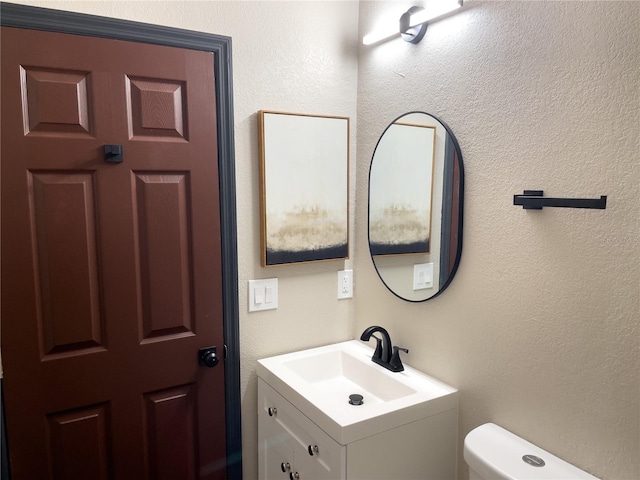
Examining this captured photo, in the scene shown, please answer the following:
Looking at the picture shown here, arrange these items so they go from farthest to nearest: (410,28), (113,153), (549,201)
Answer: (410,28), (113,153), (549,201)

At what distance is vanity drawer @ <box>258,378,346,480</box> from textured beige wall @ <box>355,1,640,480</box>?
1.57 ft

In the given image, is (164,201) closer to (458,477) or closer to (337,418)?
(337,418)

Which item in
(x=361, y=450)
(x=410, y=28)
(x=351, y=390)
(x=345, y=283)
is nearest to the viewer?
(x=361, y=450)

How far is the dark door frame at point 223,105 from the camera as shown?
4.66ft

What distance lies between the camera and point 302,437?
1.59 metres

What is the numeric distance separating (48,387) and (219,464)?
710 millimetres

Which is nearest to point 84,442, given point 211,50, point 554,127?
point 211,50

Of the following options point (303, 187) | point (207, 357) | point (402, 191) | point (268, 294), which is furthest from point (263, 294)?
point (402, 191)

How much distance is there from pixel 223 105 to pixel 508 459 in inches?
56.8

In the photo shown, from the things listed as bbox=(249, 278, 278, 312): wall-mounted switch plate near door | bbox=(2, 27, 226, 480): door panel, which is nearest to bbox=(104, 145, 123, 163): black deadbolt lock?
bbox=(2, 27, 226, 480): door panel

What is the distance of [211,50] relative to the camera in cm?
167

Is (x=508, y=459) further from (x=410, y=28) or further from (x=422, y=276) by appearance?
(x=410, y=28)

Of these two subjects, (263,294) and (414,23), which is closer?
(414,23)

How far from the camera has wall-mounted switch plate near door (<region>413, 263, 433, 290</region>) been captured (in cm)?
168
